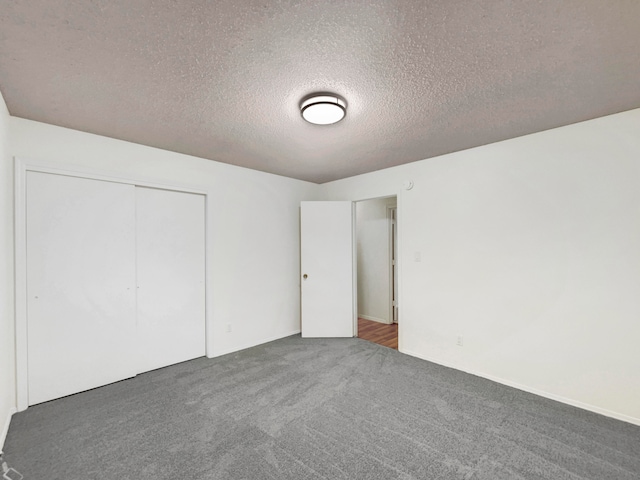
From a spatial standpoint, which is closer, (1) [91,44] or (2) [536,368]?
(1) [91,44]

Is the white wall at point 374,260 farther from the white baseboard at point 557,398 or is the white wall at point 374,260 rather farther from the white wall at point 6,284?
the white wall at point 6,284

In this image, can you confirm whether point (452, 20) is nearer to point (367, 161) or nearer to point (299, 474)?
point (367, 161)

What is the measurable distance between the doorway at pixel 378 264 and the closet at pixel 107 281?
2.67 metres

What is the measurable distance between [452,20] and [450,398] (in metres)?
2.72

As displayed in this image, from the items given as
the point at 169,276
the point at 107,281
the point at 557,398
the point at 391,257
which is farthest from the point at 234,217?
the point at 557,398

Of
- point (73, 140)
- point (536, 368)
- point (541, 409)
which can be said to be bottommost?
point (541, 409)

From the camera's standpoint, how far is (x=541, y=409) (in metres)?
2.34

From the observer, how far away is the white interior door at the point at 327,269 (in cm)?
422

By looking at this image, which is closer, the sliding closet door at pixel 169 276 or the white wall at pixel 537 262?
the white wall at pixel 537 262

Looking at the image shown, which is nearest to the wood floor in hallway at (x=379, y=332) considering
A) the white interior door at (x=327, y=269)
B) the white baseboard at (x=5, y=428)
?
the white interior door at (x=327, y=269)

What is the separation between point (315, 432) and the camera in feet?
6.75

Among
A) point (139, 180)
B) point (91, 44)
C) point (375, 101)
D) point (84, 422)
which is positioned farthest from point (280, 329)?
point (91, 44)

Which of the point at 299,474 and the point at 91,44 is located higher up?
the point at 91,44

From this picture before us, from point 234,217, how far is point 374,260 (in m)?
2.63
